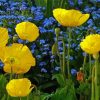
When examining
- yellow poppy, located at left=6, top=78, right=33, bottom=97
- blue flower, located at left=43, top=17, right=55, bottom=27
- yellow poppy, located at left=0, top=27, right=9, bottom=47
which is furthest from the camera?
blue flower, located at left=43, top=17, right=55, bottom=27

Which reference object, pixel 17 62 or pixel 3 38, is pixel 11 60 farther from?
pixel 3 38

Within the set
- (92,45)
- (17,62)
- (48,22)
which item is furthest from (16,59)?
(48,22)

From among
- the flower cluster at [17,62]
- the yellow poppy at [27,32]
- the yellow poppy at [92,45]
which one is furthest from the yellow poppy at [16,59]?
the yellow poppy at [92,45]

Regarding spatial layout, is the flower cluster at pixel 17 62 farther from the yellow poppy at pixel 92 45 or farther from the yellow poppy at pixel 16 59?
the yellow poppy at pixel 92 45

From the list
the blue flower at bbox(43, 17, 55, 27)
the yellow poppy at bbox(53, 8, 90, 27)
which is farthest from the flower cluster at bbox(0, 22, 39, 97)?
the blue flower at bbox(43, 17, 55, 27)

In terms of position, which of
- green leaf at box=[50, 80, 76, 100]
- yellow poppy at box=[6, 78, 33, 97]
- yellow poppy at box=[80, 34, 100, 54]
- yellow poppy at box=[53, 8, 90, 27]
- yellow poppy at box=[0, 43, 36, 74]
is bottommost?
green leaf at box=[50, 80, 76, 100]

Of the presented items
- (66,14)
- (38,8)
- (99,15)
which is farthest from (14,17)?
(66,14)

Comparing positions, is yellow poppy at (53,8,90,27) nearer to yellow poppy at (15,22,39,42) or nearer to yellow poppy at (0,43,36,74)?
yellow poppy at (15,22,39,42)

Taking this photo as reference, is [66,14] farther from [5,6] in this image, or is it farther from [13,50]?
[5,6]
